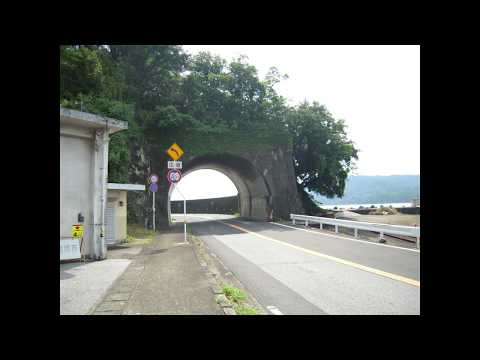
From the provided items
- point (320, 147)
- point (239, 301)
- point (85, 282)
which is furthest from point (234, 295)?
point (320, 147)

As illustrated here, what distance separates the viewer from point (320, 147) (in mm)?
33344

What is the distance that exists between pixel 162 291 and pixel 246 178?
25052 millimetres

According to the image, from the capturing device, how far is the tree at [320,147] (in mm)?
33219

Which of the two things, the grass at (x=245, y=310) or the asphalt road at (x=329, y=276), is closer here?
the grass at (x=245, y=310)

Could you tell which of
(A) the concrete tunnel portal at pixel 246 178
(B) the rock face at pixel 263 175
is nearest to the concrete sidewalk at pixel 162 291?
(B) the rock face at pixel 263 175

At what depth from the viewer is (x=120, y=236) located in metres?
13.3

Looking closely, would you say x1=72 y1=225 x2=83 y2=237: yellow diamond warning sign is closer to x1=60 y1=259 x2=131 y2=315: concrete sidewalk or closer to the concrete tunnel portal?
x1=60 y1=259 x2=131 y2=315: concrete sidewalk

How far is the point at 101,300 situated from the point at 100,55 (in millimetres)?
22088

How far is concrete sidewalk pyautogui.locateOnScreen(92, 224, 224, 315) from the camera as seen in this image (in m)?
4.57

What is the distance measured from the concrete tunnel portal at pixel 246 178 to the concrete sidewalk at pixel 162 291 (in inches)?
653

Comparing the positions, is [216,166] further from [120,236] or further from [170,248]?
[170,248]

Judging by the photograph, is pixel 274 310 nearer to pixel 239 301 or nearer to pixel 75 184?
pixel 239 301

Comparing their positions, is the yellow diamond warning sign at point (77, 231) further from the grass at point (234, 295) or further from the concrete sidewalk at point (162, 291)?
the grass at point (234, 295)
